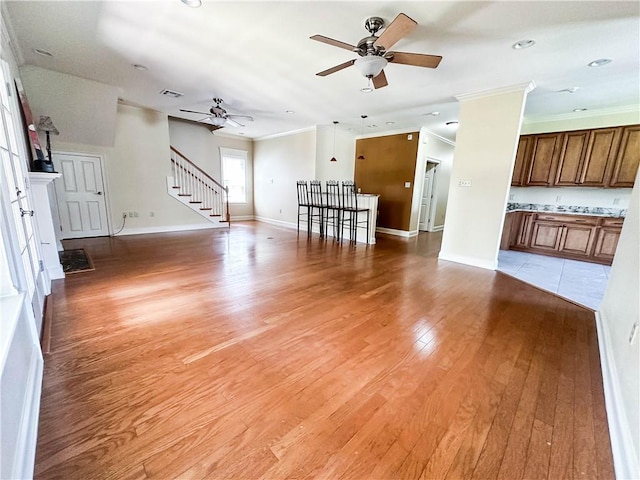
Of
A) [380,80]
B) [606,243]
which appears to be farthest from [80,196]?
[606,243]

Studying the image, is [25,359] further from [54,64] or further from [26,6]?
[54,64]

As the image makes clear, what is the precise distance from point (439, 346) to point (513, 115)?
11.4 ft

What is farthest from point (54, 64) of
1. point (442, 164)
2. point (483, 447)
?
point (442, 164)

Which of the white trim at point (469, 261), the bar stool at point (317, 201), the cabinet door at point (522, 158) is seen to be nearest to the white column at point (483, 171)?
the white trim at point (469, 261)

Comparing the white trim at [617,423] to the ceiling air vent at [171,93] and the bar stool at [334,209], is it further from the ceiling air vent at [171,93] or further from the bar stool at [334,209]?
the ceiling air vent at [171,93]

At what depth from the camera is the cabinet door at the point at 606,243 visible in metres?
4.42

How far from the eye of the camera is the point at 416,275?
12.2 feet

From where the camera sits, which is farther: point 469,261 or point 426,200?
point 426,200

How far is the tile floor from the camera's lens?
3.22 meters

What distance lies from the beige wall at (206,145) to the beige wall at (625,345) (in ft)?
27.3

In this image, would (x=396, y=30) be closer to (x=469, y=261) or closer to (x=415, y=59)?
(x=415, y=59)

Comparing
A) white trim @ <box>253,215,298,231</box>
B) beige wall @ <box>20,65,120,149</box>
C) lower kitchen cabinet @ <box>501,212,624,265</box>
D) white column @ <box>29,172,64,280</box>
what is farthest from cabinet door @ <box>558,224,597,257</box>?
beige wall @ <box>20,65,120,149</box>

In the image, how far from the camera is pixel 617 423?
4.35 ft

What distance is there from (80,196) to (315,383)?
20.5 feet
